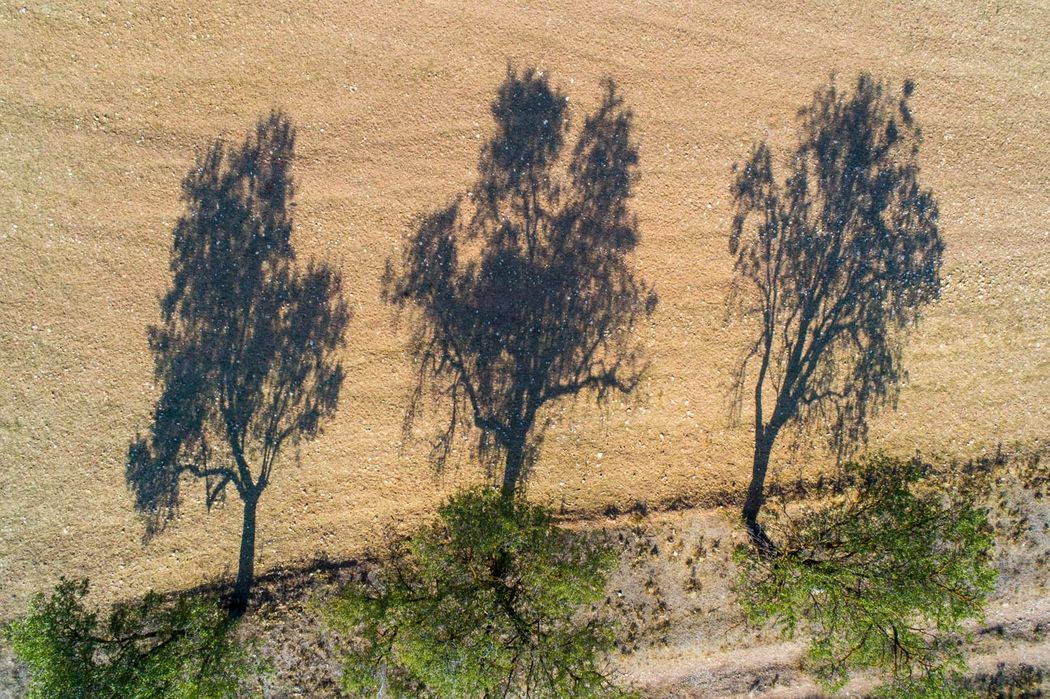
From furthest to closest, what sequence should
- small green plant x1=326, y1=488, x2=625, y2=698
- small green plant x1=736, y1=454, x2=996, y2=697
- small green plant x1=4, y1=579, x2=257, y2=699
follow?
small green plant x1=736, y1=454, x2=996, y2=697
small green plant x1=4, y1=579, x2=257, y2=699
small green plant x1=326, y1=488, x2=625, y2=698

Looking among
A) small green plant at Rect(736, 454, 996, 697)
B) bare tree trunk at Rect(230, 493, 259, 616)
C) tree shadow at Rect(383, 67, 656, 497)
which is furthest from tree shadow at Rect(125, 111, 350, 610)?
small green plant at Rect(736, 454, 996, 697)

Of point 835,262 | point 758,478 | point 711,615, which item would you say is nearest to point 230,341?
point 758,478

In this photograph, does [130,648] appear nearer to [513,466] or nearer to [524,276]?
[513,466]

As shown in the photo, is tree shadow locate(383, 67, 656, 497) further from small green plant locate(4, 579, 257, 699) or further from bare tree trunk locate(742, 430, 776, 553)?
small green plant locate(4, 579, 257, 699)

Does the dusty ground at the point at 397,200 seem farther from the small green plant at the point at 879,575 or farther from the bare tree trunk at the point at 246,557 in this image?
the small green plant at the point at 879,575

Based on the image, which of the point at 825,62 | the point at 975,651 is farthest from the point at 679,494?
the point at 825,62
